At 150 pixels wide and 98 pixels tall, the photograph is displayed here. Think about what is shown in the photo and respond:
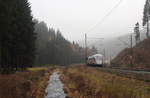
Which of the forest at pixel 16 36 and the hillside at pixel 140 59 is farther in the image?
the hillside at pixel 140 59

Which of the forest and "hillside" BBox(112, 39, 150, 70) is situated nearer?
the forest

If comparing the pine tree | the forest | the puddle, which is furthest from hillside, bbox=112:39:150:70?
the puddle

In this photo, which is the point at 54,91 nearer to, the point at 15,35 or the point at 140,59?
the point at 15,35

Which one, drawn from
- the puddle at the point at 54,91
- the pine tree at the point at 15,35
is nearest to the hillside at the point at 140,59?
the pine tree at the point at 15,35

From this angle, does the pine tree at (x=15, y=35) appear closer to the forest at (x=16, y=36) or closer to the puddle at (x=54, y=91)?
the forest at (x=16, y=36)

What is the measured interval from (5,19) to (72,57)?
121036mm

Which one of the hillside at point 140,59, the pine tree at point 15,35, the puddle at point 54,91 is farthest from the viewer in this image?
the hillside at point 140,59

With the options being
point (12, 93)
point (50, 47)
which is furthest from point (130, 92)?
point (50, 47)

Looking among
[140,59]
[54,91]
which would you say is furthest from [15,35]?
[140,59]

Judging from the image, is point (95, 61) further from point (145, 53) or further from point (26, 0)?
point (26, 0)

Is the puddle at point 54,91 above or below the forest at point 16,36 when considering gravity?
below

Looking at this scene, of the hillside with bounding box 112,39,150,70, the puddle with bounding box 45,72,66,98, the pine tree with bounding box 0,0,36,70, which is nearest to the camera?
the puddle with bounding box 45,72,66,98

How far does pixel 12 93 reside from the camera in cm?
1312

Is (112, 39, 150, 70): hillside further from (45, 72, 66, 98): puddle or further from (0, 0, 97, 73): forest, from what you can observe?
(45, 72, 66, 98): puddle
